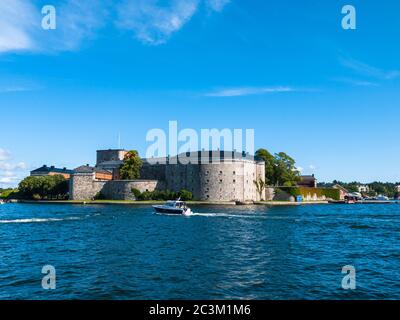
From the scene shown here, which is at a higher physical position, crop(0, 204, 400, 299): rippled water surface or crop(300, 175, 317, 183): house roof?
crop(300, 175, 317, 183): house roof

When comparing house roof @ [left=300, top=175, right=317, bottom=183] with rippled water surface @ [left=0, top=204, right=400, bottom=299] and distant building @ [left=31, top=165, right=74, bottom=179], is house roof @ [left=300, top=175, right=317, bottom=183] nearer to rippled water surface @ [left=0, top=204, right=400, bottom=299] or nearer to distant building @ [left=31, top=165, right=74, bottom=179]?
distant building @ [left=31, top=165, right=74, bottom=179]

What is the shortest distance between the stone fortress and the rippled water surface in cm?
4071

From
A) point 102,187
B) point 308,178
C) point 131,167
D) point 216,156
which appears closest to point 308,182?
point 308,178

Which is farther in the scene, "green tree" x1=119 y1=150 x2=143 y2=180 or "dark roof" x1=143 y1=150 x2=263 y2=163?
"green tree" x1=119 y1=150 x2=143 y2=180

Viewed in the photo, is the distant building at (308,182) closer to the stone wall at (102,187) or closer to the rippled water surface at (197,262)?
the stone wall at (102,187)

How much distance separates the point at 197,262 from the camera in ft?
54.0

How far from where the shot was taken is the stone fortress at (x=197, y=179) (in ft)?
229

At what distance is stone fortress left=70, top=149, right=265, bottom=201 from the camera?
69688 millimetres

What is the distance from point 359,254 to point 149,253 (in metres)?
9.93

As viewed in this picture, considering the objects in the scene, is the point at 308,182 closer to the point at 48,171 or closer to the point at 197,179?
the point at 197,179

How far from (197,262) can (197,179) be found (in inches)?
2138

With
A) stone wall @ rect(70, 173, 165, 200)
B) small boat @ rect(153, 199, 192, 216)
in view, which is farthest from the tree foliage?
small boat @ rect(153, 199, 192, 216)
